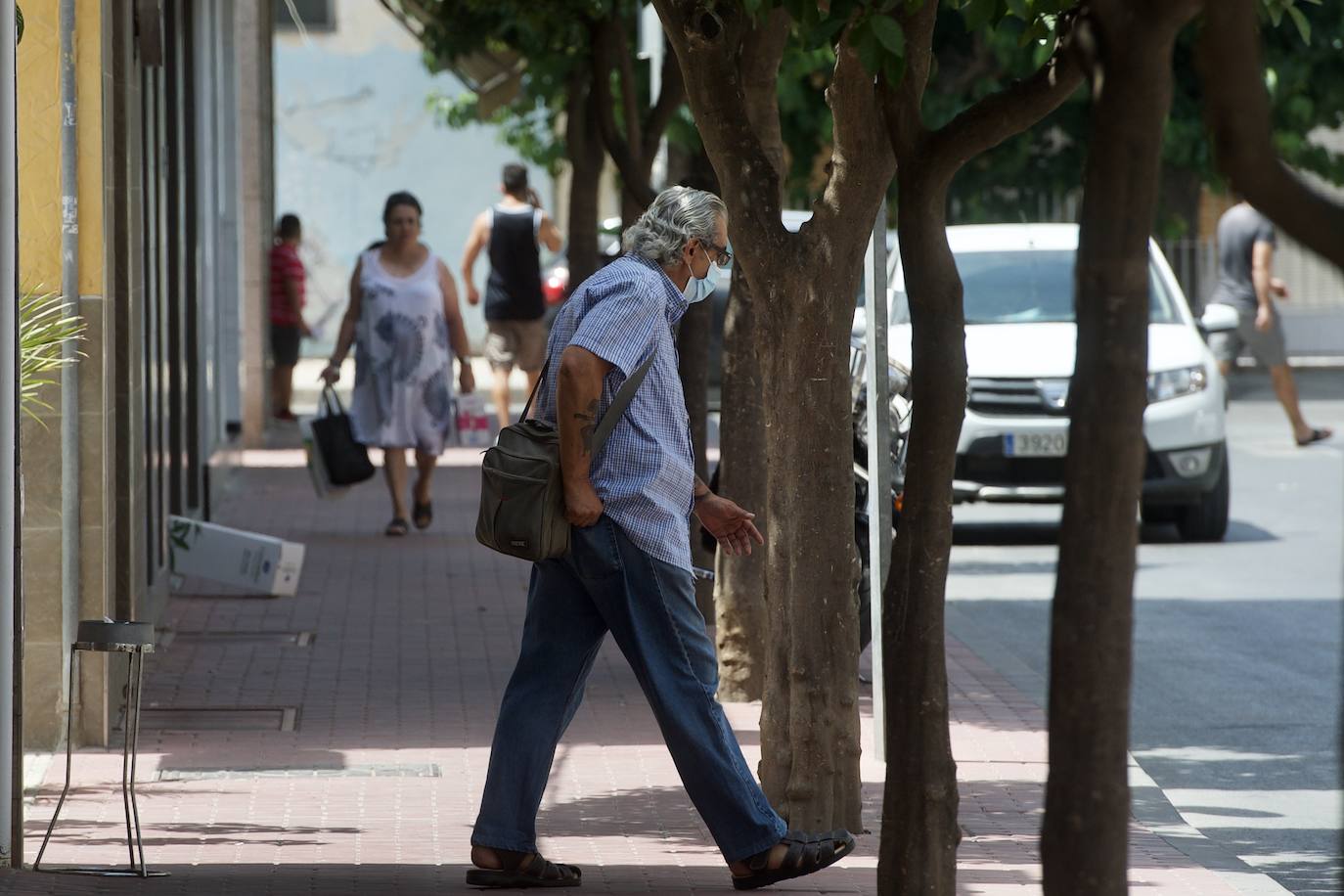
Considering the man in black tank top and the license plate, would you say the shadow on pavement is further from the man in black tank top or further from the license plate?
the man in black tank top

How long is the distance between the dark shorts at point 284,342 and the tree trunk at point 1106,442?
18943 millimetres

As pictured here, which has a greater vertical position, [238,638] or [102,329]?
[102,329]

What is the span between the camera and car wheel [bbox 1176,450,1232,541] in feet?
47.2

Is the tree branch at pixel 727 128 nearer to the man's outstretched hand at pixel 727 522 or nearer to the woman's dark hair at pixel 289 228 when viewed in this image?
the man's outstretched hand at pixel 727 522

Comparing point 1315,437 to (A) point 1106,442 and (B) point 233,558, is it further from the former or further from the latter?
(A) point 1106,442

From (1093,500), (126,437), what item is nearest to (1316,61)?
(126,437)

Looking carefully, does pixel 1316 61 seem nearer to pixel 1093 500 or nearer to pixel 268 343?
pixel 268 343

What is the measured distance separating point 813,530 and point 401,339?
24.9 ft

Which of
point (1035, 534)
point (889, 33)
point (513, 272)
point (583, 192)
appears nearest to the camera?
point (889, 33)

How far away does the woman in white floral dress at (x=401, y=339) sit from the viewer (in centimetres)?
1368

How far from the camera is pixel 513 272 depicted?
731 inches

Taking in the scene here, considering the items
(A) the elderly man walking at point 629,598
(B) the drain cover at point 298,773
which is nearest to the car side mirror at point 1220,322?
(B) the drain cover at point 298,773

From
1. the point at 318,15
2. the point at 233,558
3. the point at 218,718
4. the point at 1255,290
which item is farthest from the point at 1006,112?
the point at 318,15

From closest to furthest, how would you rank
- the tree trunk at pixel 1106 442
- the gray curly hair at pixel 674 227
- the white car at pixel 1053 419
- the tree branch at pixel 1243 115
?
the tree branch at pixel 1243 115 → the tree trunk at pixel 1106 442 → the gray curly hair at pixel 674 227 → the white car at pixel 1053 419
